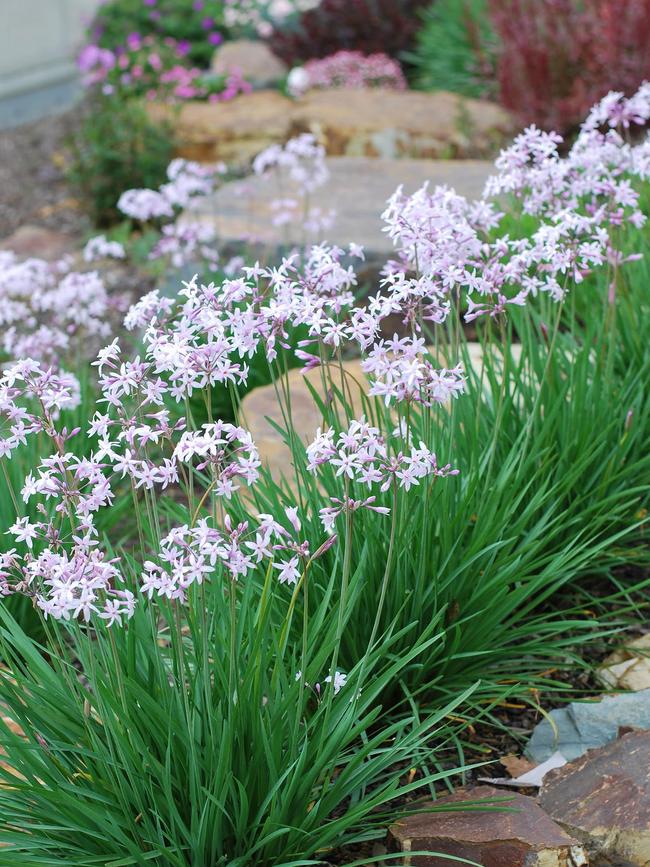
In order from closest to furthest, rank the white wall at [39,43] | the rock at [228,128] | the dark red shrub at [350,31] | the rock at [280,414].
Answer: the rock at [280,414] < the rock at [228,128] < the dark red shrub at [350,31] < the white wall at [39,43]

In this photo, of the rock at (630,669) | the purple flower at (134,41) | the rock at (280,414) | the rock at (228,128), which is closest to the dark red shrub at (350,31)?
the purple flower at (134,41)

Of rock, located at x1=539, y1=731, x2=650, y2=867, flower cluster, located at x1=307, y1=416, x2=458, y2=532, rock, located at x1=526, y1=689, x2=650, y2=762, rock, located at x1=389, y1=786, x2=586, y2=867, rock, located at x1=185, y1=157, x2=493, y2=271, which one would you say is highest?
flower cluster, located at x1=307, y1=416, x2=458, y2=532

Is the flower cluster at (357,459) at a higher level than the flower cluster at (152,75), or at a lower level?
lower

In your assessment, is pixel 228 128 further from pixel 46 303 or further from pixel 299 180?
pixel 46 303

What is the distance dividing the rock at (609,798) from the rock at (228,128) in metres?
7.66

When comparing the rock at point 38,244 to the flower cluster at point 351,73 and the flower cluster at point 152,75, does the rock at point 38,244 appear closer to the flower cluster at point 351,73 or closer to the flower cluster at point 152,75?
the flower cluster at point 152,75

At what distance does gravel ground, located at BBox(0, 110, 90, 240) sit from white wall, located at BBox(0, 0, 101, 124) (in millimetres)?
699

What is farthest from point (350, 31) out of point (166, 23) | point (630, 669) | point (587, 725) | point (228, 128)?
point (587, 725)

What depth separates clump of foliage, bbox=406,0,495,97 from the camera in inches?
400

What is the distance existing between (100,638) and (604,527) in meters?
1.79

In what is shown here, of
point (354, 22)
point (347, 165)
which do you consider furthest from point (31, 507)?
point (354, 22)

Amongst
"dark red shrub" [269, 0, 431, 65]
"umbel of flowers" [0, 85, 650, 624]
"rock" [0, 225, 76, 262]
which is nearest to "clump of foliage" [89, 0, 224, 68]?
"dark red shrub" [269, 0, 431, 65]

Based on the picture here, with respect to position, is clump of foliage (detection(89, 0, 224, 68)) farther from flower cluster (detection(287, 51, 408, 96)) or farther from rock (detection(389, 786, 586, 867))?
rock (detection(389, 786, 586, 867))

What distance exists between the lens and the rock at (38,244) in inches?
343
